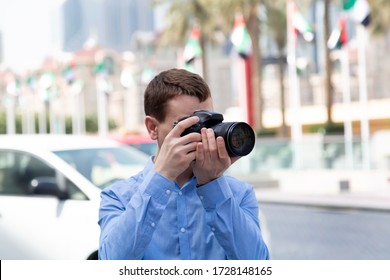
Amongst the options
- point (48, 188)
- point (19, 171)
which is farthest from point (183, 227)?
point (19, 171)

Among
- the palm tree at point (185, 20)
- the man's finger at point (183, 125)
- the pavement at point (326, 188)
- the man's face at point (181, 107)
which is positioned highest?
the palm tree at point (185, 20)

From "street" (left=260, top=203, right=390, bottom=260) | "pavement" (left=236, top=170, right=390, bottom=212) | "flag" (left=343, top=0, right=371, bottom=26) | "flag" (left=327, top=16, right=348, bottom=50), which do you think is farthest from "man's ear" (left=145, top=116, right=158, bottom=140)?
"flag" (left=327, top=16, right=348, bottom=50)

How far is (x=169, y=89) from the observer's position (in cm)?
198

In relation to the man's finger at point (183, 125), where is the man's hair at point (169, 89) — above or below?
above

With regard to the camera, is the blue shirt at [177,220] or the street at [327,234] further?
the street at [327,234]

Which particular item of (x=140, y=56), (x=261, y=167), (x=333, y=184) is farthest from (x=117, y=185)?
(x=140, y=56)

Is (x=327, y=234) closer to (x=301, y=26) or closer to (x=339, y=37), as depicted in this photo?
(x=301, y=26)

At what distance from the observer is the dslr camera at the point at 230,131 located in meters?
1.82

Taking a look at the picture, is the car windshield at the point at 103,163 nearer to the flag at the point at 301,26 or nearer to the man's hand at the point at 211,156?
the man's hand at the point at 211,156

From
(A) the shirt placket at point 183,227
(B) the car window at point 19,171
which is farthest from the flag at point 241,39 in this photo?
(A) the shirt placket at point 183,227

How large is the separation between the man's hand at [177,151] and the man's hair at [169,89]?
12 cm

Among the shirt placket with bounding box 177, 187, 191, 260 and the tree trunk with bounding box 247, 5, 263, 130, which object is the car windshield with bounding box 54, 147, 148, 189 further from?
the tree trunk with bounding box 247, 5, 263, 130

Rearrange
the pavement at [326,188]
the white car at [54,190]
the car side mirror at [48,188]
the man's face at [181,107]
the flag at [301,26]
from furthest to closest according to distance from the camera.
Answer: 1. the flag at [301,26]
2. the pavement at [326,188]
3. the car side mirror at [48,188]
4. the white car at [54,190]
5. the man's face at [181,107]

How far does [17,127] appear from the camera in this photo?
244ft
